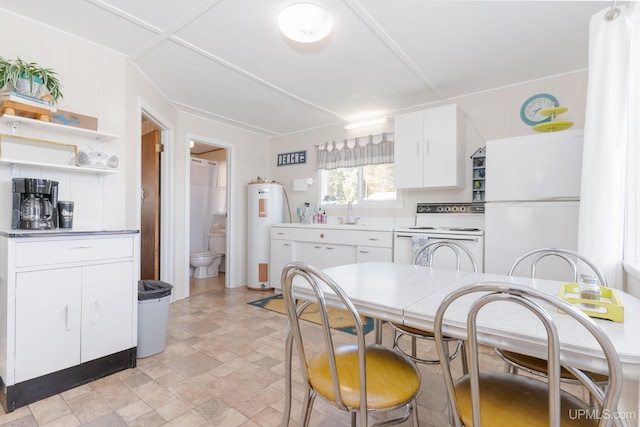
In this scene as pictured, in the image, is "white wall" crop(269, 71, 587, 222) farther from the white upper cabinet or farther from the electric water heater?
the electric water heater

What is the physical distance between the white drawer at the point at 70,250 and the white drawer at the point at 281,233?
7.10ft

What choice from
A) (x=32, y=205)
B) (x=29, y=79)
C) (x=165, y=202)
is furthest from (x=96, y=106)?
(x=165, y=202)

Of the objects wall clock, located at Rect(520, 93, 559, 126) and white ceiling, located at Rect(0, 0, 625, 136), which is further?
wall clock, located at Rect(520, 93, 559, 126)

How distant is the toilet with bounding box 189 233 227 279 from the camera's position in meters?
4.83

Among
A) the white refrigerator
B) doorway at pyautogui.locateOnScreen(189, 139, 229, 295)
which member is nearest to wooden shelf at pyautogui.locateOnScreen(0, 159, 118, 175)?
doorway at pyautogui.locateOnScreen(189, 139, 229, 295)

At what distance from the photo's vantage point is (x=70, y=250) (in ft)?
6.05

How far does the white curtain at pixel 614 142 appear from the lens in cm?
160

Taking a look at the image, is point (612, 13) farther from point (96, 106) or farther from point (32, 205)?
point (32, 205)

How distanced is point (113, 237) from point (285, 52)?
5.91ft

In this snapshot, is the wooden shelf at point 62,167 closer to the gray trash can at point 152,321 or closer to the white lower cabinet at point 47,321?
the white lower cabinet at point 47,321

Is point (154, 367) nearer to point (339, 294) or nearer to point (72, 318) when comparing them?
point (72, 318)

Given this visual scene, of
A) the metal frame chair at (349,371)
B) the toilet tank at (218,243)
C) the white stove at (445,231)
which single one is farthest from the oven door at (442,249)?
the toilet tank at (218,243)

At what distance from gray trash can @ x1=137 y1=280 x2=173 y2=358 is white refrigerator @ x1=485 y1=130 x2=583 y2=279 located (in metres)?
2.62

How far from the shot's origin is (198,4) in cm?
186
